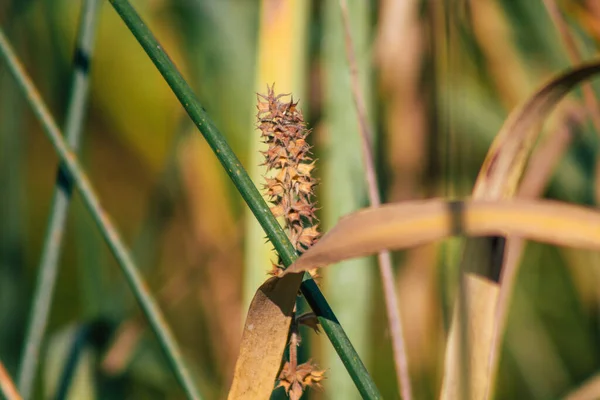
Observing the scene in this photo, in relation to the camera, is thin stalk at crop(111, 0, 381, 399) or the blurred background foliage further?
the blurred background foliage

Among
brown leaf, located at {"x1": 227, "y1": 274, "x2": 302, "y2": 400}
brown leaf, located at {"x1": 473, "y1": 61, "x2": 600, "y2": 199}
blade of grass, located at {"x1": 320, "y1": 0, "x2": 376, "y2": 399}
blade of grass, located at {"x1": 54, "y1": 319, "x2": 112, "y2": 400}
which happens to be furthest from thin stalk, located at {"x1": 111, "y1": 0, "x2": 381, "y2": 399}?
blade of grass, located at {"x1": 54, "y1": 319, "x2": 112, "y2": 400}

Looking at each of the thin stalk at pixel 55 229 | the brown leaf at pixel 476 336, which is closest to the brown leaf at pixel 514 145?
the brown leaf at pixel 476 336

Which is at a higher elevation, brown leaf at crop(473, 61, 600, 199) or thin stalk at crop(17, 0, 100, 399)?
thin stalk at crop(17, 0, 100, 399)

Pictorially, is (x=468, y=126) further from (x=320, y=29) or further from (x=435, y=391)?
(x=435, y=391)

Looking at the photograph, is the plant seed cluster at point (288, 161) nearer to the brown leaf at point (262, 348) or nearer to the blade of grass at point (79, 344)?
the brown leaf at point (262, 348)

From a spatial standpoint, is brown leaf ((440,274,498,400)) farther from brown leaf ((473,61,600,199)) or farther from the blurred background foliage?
the blurred background foliage

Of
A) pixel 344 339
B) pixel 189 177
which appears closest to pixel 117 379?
pixel 189 177
